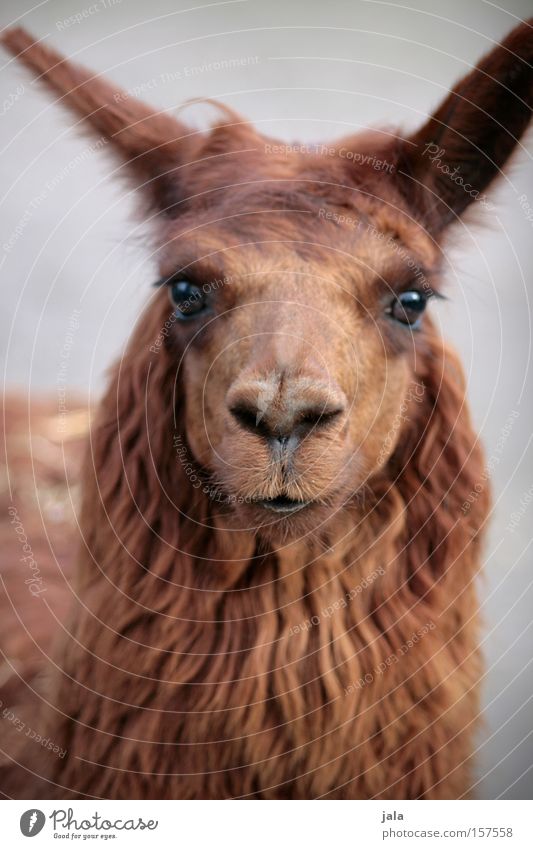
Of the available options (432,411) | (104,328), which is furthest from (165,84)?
(432,411)

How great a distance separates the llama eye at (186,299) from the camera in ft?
4.93

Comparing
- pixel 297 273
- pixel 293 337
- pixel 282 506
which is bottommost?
pixel 282 506

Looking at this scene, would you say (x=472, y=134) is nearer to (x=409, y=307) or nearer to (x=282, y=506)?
(x=409, y=307)

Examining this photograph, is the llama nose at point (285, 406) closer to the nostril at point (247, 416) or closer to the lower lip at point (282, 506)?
the nostril at point (247, 416)

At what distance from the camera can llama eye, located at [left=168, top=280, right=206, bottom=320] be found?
1502mm

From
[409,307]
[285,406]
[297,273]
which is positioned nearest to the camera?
[285,406]

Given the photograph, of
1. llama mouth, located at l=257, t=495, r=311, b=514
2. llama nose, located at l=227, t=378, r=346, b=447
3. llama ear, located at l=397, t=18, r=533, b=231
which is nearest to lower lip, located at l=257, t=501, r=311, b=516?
llama mouth, located at l=257, t=495, r=311, b=514

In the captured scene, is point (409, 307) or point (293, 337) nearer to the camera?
point (293, 337)

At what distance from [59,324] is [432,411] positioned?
906 millimetres

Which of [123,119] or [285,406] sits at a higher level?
Answer: [123,119]

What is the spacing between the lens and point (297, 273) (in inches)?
55.9

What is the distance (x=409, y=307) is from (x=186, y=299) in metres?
0.42

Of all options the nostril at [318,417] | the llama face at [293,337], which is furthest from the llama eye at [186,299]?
the nostril at [318,417]

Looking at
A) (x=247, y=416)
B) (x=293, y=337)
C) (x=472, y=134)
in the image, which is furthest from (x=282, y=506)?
(x=472, y=134)
